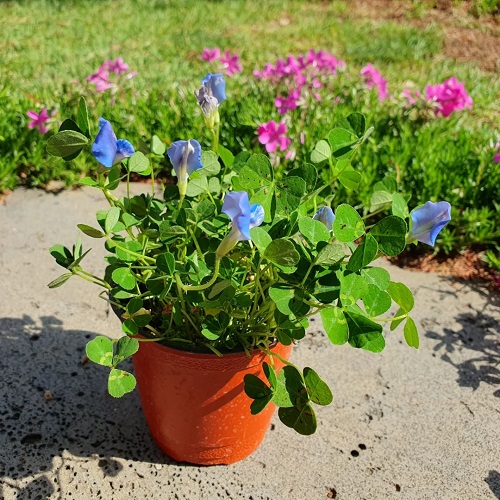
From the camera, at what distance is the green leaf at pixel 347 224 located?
1.44m

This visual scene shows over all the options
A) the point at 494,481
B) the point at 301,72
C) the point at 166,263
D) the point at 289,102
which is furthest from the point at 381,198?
the point at 301,72

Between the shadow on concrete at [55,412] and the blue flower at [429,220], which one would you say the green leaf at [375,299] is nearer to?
the blue flower at [429,220]

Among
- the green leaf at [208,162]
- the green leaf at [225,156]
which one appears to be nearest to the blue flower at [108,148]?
the green leaf at [208,162]

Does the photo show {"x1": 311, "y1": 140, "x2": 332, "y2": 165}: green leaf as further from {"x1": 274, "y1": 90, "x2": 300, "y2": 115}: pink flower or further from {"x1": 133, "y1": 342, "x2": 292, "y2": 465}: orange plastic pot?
{"x1": 274, "y1": 90, "x2": 300, "y2": 115}: pink flower

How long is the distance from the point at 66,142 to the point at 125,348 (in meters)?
0.46

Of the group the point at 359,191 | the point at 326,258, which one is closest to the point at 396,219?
the point at 326,258

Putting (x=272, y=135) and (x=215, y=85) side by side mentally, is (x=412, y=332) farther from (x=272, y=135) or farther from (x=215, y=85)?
(x=272, y=135)

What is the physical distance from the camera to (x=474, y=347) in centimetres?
248

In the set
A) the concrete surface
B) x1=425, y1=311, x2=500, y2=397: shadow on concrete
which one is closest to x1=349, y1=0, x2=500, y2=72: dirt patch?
x1=425, y1=311, x2=500, y2=397: shadow on concrete

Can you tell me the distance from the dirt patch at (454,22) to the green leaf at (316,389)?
4.53m

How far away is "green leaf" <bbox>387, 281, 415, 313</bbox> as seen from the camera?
1.52 metres

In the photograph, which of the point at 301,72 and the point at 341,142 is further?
the point at 301,72

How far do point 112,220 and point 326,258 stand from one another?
471 mm

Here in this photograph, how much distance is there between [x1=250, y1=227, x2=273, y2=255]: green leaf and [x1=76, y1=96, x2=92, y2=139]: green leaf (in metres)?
0.41
